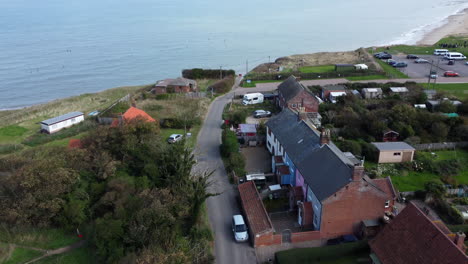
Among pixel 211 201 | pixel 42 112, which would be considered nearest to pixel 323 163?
pixel 211 201

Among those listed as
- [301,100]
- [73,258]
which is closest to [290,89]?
[301,100]

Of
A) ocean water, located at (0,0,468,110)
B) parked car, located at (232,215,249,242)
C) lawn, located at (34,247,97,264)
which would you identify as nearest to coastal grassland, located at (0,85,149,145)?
ocean water, located at (0,0,468,110)

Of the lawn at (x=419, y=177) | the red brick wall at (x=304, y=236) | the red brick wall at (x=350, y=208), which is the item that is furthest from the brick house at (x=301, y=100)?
the red brick wall at (x=304, y=236)

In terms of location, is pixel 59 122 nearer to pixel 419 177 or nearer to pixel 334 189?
pixel 334 189

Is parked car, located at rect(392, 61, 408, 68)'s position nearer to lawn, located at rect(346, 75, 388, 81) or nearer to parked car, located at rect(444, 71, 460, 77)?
lawn, located at rect(346, 75, 388, 81)

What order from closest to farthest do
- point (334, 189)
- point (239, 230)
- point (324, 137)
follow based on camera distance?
1. point (334, 189)
2. point (239, 230)
3. point (324, 137)

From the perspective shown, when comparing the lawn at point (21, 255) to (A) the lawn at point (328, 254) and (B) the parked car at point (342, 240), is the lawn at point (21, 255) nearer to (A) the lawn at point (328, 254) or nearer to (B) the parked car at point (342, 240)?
(A) the lawn at point (328, 254)
